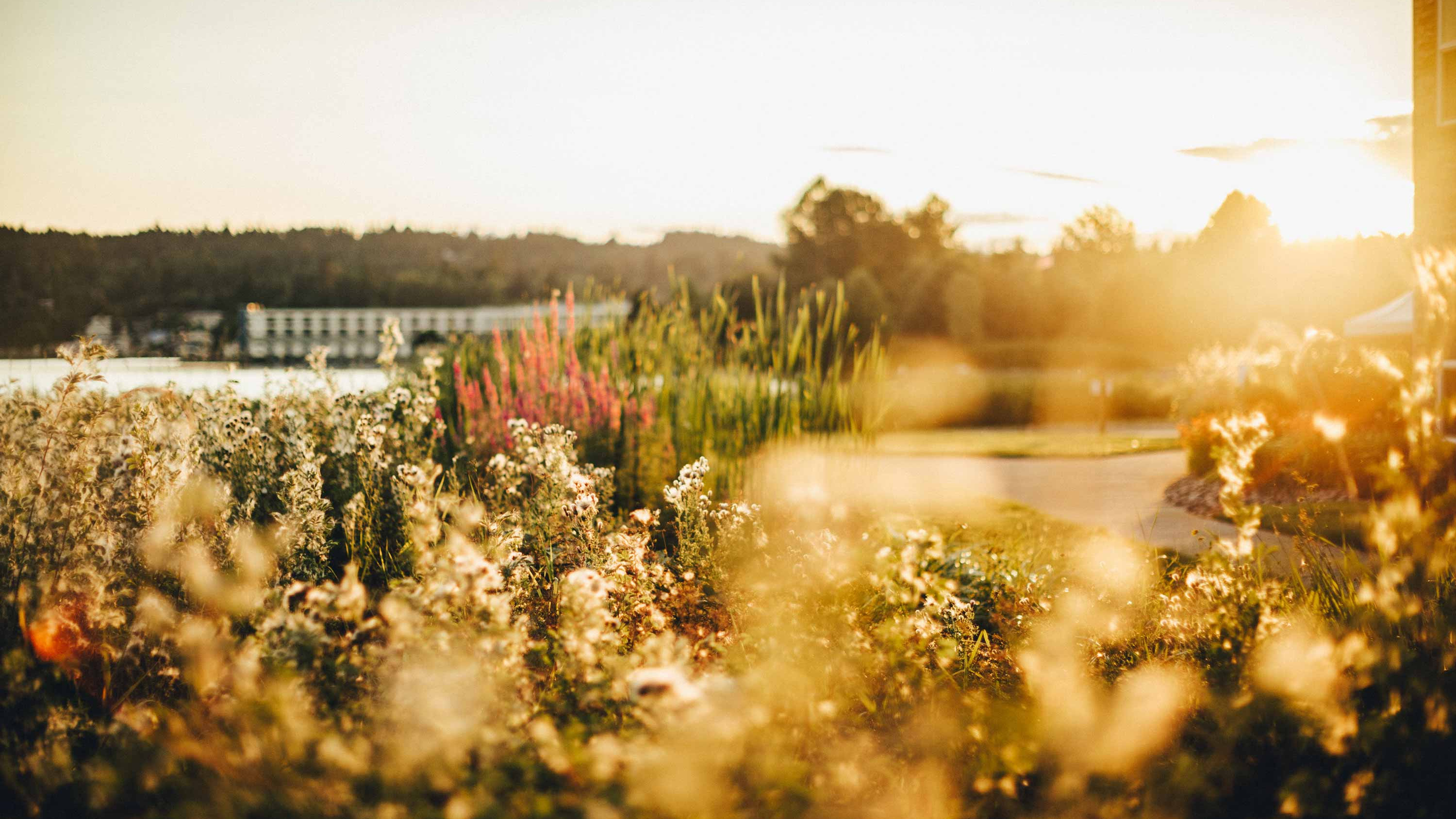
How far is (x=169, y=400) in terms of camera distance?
3904mm

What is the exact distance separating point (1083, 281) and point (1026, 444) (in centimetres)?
3592

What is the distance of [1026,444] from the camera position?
41.7 ft

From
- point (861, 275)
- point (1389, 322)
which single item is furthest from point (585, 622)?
point (861, 275)

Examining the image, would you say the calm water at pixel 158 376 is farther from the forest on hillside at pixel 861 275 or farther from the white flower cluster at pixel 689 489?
the white flower cluster at pixel 689 489

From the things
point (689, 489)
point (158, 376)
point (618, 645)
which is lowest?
point (618, 645)

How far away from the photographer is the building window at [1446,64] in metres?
7.58

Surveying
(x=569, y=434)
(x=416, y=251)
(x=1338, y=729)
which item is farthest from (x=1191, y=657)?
(x=416, y=251)

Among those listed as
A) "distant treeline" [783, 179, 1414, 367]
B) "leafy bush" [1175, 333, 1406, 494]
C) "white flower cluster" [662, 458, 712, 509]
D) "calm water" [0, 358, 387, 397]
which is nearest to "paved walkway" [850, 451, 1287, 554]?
"leafy bush" [1175, 333, 1406, 494]

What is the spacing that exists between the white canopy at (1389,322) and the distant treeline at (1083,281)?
9493 millimetres

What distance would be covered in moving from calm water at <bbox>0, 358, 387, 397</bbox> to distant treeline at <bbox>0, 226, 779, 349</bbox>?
43cm

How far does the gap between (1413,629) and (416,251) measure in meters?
28.6

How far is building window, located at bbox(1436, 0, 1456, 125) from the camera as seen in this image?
7578 mm

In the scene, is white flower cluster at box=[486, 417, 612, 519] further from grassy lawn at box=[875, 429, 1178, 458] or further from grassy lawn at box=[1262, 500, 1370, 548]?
grassy lawn at box=[875, 429, 1178, 458]

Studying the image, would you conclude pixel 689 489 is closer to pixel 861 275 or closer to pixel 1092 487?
pixel 1092 487
